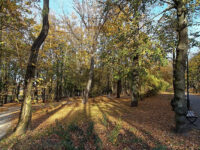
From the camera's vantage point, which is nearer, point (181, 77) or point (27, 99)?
point (181, 77)

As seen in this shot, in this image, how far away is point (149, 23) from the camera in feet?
18.1

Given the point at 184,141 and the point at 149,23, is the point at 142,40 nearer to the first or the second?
the point at 149,23

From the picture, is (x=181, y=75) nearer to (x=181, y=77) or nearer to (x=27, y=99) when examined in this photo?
(x=181, y=77)

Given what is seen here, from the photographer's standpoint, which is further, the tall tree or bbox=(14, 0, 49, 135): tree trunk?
bbox=(14, 0, 49, 135): tree trunk

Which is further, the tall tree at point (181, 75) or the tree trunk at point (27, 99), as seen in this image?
the tree trunk at point (27, 99)

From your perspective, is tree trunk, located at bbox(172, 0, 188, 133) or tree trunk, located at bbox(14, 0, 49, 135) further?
tree trunk, located at bbox(14, 0, 49, 135)

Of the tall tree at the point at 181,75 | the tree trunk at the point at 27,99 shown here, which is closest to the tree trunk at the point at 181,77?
the tall tree at the point at 181,75

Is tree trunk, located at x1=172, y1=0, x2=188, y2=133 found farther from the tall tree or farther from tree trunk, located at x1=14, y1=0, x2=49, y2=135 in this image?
tree trunk, located at x1=14, y1=0, x2=49, y2=135

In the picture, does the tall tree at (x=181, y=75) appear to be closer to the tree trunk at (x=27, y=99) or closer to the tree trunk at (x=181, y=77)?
the tree trunk at (x=181, y=77)

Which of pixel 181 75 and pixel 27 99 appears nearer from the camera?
pixel 181 75

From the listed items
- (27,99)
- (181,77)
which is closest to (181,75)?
(181,77)

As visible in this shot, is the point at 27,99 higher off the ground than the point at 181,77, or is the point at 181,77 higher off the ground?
the point at 181,77

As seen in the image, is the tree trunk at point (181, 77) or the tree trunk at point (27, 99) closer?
the tree trunk at point (181, 77)

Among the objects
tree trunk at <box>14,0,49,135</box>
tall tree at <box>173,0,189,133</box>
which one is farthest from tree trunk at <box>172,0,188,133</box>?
tree trunk at <box>14,0,49,135</box>
